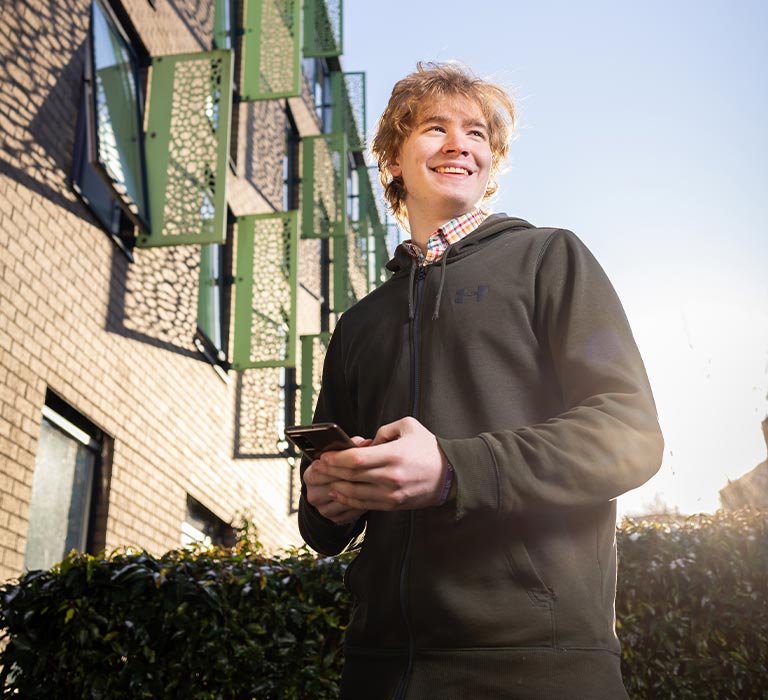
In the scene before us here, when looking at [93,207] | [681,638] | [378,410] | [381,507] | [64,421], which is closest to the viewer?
[381,507]

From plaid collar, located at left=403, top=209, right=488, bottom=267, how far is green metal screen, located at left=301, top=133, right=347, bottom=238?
44.6ft

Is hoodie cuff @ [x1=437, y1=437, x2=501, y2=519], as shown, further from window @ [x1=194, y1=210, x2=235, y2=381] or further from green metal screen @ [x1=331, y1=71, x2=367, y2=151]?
green metal screen @ [x1=331, y1=71, x2=367, y2=151]

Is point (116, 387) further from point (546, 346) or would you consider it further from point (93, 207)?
point (546, 346)

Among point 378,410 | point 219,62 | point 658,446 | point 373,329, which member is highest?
point 219,62

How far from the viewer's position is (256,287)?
11.2 meters

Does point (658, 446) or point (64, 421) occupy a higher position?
point (64, 421)

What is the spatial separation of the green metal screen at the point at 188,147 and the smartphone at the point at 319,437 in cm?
675

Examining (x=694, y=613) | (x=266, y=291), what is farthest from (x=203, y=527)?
(x=694, y=613)

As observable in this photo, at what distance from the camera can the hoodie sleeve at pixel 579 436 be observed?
1.40m

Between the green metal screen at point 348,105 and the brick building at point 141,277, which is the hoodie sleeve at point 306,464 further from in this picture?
the green metal screen at point 348,105

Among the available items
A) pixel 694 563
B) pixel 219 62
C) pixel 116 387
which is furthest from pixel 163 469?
pixel 694 563

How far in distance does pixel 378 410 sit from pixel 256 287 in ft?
31.4

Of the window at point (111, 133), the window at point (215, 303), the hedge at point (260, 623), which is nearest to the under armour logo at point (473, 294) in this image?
the hedge at point (260, 623)

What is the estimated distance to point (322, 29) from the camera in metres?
18.3
